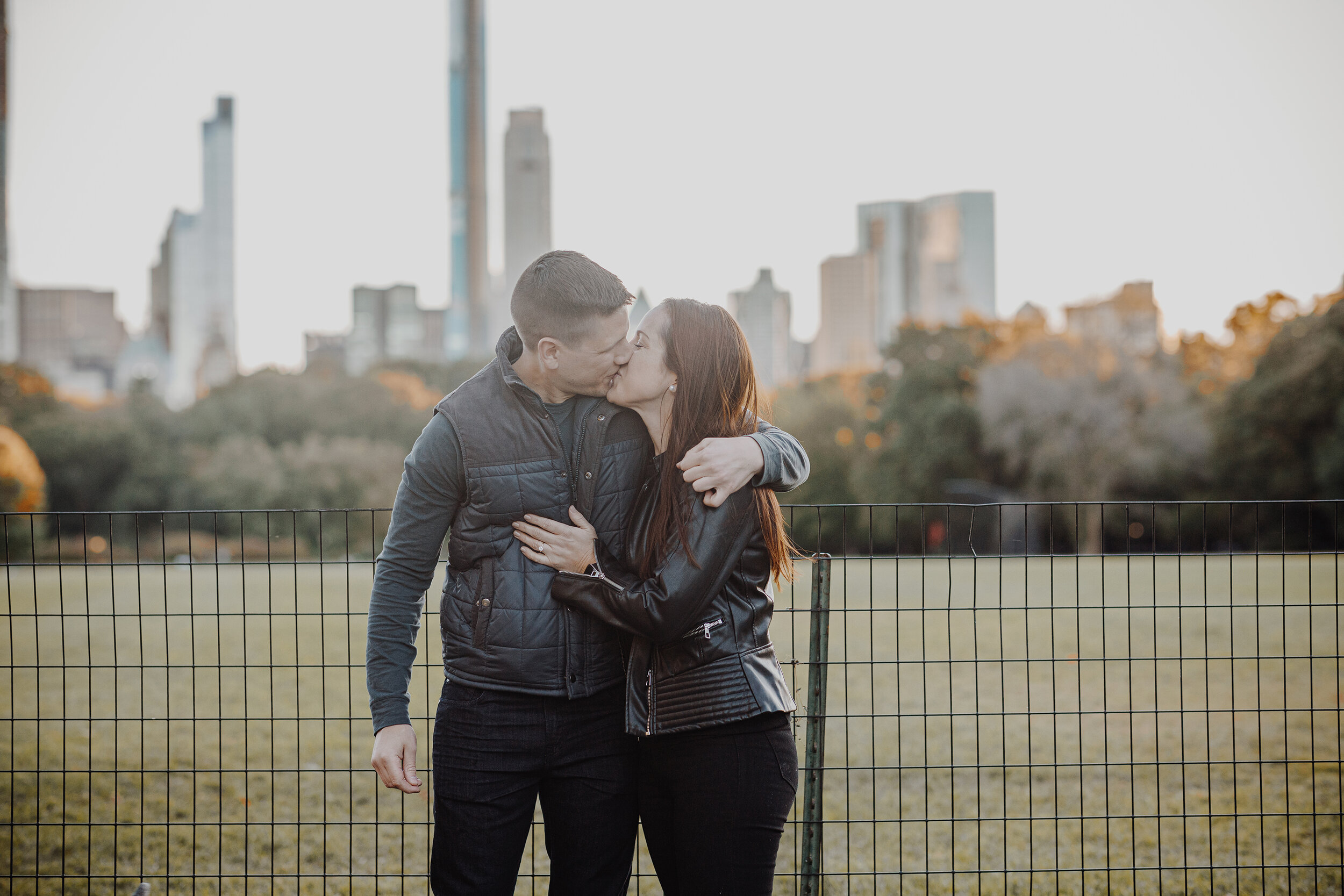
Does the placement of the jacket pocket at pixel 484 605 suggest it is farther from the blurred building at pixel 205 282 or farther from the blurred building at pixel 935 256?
the blurred building at pixel 205 282

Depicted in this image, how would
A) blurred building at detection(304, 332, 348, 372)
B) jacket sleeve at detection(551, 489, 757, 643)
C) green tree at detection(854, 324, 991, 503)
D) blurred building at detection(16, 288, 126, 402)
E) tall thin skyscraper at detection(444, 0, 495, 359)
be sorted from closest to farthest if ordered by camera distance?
jacket sleeve at detection(551, 489, 757, 643)
green tree at detection(854, 324, 991, 503)
blurred building at detection(304, 332, 348, 372)
blurred building at detection(16, 288, 126, 402)
tall thin skyscraper at detection(444, 0, 495, 359)

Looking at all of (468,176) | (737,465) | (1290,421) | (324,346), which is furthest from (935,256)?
(737,465)

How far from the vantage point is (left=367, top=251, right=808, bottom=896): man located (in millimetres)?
2268

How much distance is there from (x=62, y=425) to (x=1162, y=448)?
48.1 metres

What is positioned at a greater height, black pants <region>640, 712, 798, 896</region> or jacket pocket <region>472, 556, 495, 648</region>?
jacket pocket <region>472, 556, 495, 648</region>

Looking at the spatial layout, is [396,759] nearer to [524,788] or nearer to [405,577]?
[524,788]

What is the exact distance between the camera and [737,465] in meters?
2.16

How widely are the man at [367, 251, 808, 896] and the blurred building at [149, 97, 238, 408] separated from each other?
94748 mm

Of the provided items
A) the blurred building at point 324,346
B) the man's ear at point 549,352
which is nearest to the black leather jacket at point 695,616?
the man's ear at point 549,352

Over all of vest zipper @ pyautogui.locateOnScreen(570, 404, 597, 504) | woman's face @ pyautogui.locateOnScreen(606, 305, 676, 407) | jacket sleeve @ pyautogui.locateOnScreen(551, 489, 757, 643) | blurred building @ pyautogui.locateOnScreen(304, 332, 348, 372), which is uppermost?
blurred building @ pyautogui.locateOnScreen(304, 332, 348, 372)

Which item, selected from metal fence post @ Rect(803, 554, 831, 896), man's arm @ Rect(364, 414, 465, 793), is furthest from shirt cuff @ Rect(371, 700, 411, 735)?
metal fence post @ Rect(803, 554, 831, 896)

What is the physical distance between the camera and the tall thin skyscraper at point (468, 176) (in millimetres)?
97812

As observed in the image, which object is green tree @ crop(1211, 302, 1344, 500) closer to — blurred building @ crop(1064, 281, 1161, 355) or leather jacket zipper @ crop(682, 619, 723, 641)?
blurred building @ crop(1064, 281, 1161, 355)

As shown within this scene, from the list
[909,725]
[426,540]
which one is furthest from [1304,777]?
[426,540]
